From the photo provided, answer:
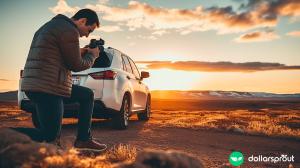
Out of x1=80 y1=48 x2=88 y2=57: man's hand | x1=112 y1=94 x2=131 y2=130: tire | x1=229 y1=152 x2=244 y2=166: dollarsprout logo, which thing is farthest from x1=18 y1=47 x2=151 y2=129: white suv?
x1=80 y1=48 x2=88 y2=57: man's hand

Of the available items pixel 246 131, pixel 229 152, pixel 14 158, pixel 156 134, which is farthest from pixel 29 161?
pixel 246 131

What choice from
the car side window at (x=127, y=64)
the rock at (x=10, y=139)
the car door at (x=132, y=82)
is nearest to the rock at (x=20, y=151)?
the rock at (x=10, y=139)

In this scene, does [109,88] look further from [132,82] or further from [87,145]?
[87,145]

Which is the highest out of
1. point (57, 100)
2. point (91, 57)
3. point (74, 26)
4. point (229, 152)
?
point (74, 26)

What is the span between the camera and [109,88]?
8.86m

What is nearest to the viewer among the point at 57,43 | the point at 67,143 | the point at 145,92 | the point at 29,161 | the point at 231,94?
the point at 29,161

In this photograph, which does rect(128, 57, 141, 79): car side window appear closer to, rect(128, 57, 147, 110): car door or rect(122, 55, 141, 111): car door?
rect(128, 57, 147, 110): car door

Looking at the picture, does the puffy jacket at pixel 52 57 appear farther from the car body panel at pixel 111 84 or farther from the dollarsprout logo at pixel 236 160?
the car body panel at pixel 111 84

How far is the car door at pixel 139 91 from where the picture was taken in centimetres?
1133

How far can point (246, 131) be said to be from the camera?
1109 cm

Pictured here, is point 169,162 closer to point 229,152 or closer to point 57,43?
point 57,43

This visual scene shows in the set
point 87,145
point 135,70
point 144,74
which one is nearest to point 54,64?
point 87,145

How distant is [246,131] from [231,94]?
174 m

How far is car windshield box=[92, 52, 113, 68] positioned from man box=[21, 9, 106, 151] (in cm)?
449
